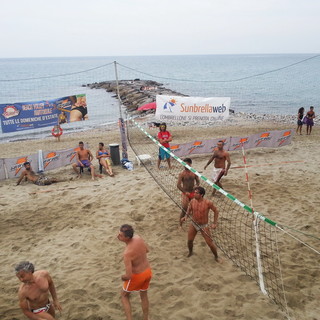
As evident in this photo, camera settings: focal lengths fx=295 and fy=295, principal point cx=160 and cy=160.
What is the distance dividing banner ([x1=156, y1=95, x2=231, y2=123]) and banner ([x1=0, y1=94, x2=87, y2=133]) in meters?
3.25

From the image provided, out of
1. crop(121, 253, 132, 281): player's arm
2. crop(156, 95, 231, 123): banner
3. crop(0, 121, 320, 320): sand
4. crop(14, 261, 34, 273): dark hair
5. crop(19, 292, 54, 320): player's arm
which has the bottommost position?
crop(0, 121, 320, 320): sand

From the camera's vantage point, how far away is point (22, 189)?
29.0ft

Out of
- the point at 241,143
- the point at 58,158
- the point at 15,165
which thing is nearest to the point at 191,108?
the point at 241,143

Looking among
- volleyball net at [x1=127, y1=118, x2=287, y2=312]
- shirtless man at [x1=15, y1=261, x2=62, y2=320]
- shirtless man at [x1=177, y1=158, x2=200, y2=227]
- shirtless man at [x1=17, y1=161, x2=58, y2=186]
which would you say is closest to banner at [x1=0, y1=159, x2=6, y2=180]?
shirtless man at [x1=17, y1=161, x2=58, y2=186]

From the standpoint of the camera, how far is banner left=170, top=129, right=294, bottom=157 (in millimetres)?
11492

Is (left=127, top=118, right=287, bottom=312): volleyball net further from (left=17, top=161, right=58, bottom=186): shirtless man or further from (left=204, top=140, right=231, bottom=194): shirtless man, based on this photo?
(left=17, top=161, right=58, bottom=186): shirtless man

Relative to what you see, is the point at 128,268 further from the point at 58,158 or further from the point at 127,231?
the point at 58,158

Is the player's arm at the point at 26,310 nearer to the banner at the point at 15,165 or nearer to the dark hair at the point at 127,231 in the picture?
the dark hair at the point at 127,231

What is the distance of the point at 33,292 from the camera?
11.3 feet

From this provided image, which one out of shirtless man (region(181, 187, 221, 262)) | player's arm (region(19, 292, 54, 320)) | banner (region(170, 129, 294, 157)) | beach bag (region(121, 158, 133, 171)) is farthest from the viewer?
banner (region(170, 129, 294, 157))

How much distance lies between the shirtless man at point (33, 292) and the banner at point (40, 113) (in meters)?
8.76

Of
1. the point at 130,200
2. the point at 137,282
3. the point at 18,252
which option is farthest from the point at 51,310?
the point at 130,200

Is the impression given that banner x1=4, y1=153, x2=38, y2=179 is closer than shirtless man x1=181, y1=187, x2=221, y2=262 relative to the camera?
No

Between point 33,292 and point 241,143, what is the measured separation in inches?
394
